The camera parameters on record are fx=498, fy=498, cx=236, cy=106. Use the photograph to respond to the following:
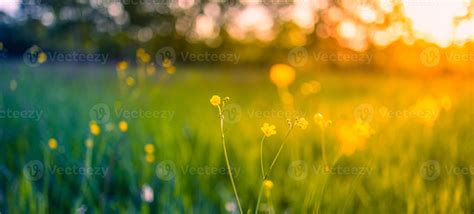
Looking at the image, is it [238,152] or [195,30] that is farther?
[195,30]

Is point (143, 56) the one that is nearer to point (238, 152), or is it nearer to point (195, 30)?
point (238, 152)

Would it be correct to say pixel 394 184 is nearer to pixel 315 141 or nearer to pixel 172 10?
pixel 315 141

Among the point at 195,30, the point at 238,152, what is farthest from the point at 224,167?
the point at 195,30

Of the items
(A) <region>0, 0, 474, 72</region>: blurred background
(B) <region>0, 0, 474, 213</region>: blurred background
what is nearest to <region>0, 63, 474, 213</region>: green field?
(B) <region>0, 0, 474, 213</region>: blurred background

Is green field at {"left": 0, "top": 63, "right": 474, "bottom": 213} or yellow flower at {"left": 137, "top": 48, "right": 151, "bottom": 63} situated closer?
green field at {"left": 0, "top": 63, "right": 474, "bottom": 213}

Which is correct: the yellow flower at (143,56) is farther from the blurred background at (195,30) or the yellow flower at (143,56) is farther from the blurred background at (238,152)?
the blurred background at (195,30)

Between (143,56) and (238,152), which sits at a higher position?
(143,56)

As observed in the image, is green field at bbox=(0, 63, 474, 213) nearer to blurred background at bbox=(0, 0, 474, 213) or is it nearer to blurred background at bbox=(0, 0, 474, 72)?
blurred background at bbox=(0, 0, 474, 213)

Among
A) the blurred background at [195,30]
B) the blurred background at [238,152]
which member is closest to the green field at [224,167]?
the blurred background at [238,152]

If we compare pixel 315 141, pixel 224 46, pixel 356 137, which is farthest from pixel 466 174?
pixel 224 46

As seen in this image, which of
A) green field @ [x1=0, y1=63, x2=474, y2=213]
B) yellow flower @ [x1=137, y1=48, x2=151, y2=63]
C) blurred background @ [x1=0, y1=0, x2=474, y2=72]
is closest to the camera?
green field @ [x1=0, y1=63, x2=474, y2=213]

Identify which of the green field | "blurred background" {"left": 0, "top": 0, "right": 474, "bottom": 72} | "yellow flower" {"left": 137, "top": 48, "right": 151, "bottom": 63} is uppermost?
"blurred background" {"left": 0, "top": 0, "right": 474, "bottom": 72}
